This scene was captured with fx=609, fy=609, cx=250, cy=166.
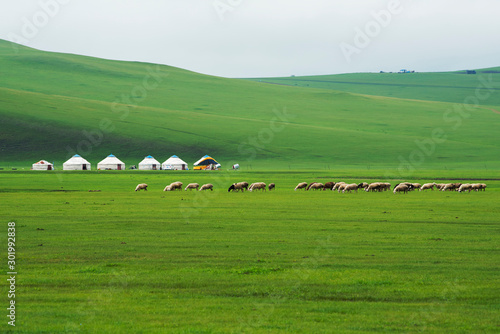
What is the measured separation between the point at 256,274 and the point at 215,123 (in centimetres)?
11700

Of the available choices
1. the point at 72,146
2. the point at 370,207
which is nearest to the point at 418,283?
the point at 370,207

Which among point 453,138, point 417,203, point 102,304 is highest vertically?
point 102,304

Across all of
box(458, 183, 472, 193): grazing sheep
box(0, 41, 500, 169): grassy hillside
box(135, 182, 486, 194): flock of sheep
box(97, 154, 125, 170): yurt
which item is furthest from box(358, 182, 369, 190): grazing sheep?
box(97, 154, 125, 170): yurt

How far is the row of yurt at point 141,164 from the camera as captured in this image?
9406 cm

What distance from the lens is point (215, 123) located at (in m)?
129

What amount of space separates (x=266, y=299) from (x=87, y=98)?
144 meters

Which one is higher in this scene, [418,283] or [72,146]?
[418,283]

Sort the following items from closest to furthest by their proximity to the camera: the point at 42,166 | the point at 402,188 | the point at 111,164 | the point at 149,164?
1. the point at 402,188
2. the point at 42,166
3. the point at 111,164
4. the point at 149,164

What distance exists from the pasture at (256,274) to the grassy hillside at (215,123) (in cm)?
7676

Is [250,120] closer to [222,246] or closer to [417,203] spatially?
[417,203]

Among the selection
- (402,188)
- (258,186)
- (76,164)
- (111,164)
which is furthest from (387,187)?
(76,164)

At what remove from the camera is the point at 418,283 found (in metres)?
12.2

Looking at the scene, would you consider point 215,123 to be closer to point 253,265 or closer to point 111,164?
point 111,164

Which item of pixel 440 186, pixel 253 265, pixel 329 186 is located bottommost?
pixel 440 186
